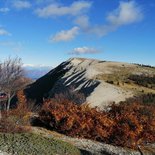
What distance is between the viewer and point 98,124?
33.0m

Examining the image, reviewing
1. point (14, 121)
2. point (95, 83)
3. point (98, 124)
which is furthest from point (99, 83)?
point (14, 121)

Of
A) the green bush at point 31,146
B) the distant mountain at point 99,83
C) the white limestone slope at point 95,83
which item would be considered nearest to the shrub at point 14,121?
the green bush at point 31,146

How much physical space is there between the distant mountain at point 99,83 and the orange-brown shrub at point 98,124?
79.7ft

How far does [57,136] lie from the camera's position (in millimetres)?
30484

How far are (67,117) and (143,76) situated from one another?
66.0m

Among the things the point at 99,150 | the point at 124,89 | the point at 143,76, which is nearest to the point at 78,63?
the point at 143,76

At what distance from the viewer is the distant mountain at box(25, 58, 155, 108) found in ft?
243

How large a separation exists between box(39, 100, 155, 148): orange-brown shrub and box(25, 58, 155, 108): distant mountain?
79.7 feet

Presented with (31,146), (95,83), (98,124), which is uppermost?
(95,83)

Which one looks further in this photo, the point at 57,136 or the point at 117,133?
the point at 117,133

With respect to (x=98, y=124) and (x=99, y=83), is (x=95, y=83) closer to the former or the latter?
(x=99, y=83)

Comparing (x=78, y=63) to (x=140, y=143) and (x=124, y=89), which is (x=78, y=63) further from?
(x=140, y=143)

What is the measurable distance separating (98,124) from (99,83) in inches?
1917

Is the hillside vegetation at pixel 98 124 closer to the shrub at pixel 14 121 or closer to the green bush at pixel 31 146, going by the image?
the shrub at pixel 14 121
